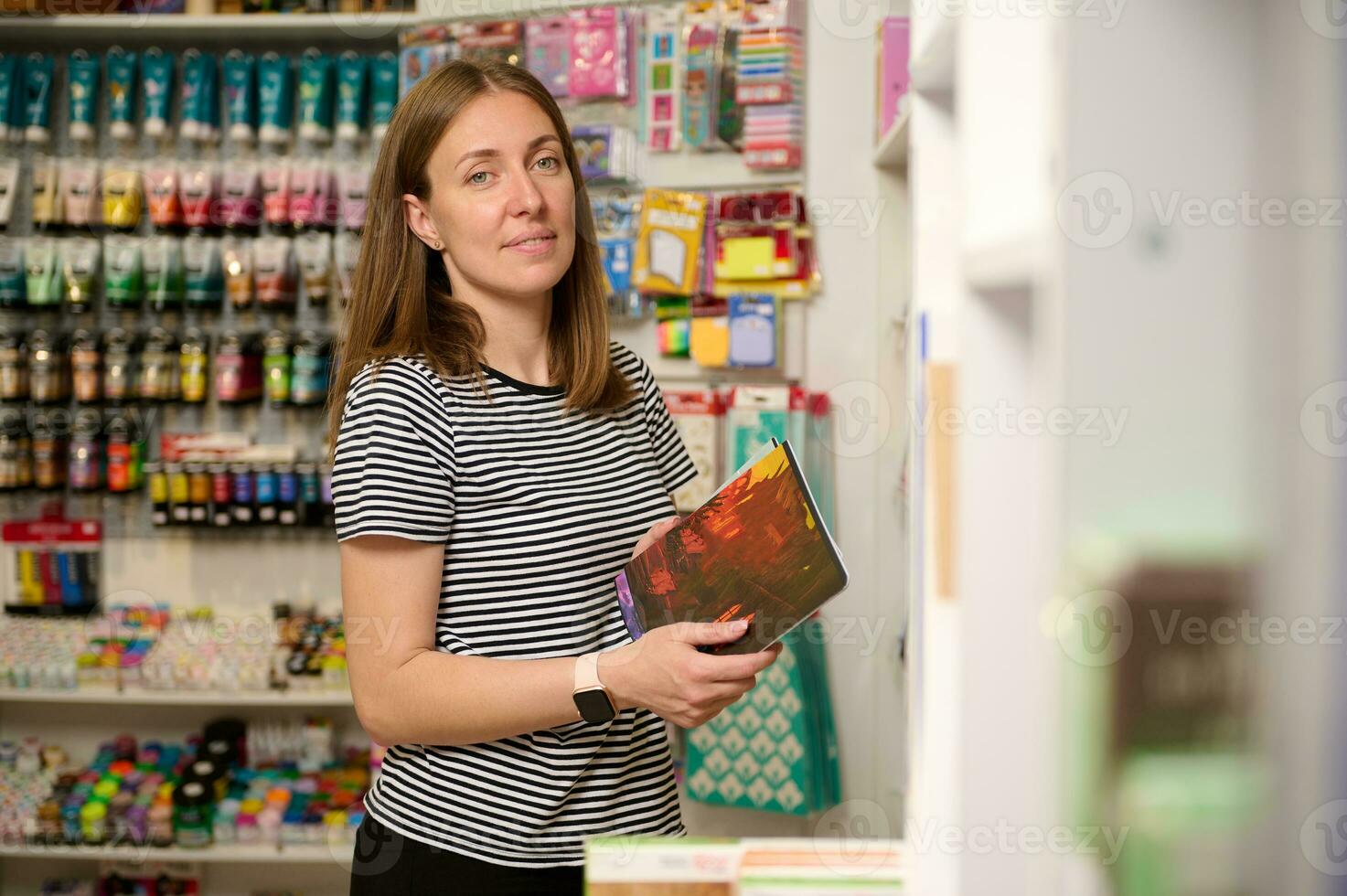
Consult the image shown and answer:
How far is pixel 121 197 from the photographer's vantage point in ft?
12.4

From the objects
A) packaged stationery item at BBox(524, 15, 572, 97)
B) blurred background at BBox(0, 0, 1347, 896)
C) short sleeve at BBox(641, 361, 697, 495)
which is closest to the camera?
blurred background at BBox(0, 0, 1347, 896)

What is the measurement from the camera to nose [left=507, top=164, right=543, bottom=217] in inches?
62.5

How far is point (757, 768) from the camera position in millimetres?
3156

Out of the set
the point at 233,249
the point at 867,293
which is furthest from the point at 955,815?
the point at 233,249

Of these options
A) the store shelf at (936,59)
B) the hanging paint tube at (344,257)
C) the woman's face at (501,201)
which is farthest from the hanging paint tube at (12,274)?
the store shelf at (936,59)

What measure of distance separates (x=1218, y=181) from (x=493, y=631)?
3.81 feet

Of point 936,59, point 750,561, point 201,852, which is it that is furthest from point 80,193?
point 936,59

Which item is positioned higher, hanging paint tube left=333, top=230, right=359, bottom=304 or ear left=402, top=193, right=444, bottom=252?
hanging paint tube left=333, top=230, right=359, bottom=304

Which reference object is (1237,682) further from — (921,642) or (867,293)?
(867,293)

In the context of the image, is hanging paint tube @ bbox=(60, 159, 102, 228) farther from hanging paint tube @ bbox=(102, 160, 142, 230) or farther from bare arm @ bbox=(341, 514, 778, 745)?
bare arm @ bbox=(341, 514, 778, 745)

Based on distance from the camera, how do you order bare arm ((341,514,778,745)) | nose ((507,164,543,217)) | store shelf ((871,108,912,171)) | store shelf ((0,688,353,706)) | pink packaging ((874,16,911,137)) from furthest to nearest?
store shelf ((0,688,353,706)), pink packaging ((874,16,911,137)), store shelf ((871,108,912,171)), nose ((507,164,543,217)), bare arm ((341,514,778,745))

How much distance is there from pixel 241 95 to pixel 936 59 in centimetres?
349

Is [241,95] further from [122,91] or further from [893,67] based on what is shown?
[893,67]

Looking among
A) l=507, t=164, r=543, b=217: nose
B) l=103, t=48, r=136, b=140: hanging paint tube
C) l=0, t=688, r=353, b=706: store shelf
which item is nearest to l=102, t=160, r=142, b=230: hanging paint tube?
l=103, t=48, r=136, b=140: hanging paint tube
